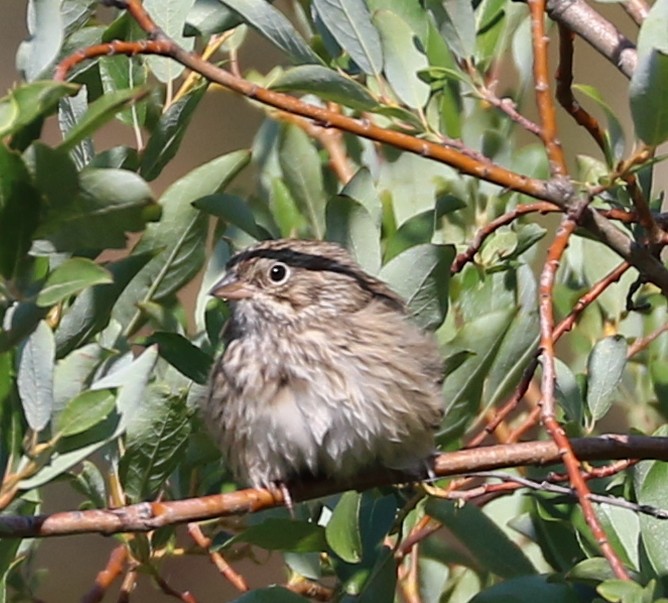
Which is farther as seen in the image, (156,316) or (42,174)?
(156,316)

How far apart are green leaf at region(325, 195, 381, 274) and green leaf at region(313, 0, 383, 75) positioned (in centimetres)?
26

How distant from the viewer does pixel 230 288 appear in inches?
127

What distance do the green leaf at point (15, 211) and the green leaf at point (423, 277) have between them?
37.7 inches

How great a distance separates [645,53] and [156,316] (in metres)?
1.09

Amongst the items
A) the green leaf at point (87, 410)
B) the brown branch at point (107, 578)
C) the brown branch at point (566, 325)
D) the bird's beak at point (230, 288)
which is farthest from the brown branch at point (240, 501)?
the bird's beak at point (230, 288)

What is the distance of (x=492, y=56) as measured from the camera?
10.3ft

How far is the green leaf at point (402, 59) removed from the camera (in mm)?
2756

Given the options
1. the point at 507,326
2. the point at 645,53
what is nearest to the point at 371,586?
the point at 507,326

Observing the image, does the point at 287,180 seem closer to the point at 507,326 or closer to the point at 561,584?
the point at 507,326

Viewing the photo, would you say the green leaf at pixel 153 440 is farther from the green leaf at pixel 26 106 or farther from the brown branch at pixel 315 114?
the green leaf at pixel 26 106

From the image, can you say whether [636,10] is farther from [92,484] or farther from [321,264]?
[92,484]

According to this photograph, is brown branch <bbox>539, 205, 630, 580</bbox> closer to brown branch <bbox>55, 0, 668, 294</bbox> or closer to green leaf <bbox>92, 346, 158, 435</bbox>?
brown branch <bbox>55, 0, 668, 294</bbox>

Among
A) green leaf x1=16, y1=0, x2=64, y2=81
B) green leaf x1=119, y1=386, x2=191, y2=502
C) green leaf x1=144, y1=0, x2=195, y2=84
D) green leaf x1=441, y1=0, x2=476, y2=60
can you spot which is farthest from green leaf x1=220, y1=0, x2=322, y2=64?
green leaf x1=119, y1=386, x2=191, y2=502

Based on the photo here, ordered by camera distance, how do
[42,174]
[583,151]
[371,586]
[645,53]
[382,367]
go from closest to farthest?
[42,174], [645,53], [371,586], [382,367], [583,151]
